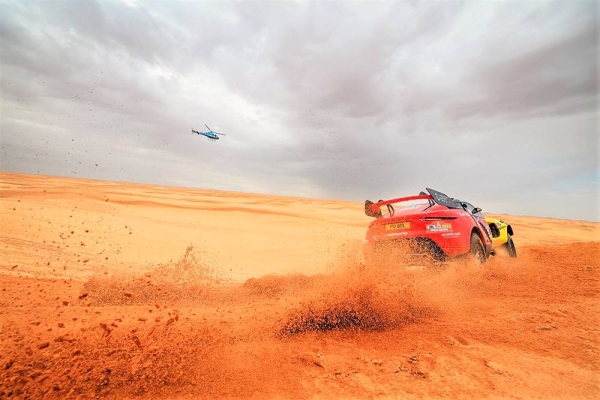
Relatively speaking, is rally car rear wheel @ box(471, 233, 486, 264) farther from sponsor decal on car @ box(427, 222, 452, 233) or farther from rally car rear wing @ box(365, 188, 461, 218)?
sponsor decal on car @ box(427, 222, 452, 233)

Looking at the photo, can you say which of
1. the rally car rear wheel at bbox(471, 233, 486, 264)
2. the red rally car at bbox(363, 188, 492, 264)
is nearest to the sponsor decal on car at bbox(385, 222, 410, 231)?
the red rally car at bbox(363, 188, 492, 264)

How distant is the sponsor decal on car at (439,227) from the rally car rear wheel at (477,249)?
81 cm

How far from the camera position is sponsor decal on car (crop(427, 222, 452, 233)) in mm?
5223

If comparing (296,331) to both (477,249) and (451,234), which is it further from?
(477,249)

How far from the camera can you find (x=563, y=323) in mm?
3719

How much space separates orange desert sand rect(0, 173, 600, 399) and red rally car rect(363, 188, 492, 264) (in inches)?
12.1

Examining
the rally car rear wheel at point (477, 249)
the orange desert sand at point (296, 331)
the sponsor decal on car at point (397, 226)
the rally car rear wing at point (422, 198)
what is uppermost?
the rally car rear wing at point (422, 198)

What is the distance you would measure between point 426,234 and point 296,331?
2839 millimetres

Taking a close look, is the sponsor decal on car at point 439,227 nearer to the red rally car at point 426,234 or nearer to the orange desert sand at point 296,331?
the red rally car at point 426,234

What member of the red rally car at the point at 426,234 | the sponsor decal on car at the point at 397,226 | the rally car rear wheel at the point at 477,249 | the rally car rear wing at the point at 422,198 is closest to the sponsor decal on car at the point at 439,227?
the red rally car at the point at 426,234

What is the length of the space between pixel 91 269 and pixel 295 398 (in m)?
6.72

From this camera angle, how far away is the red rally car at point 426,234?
521cm

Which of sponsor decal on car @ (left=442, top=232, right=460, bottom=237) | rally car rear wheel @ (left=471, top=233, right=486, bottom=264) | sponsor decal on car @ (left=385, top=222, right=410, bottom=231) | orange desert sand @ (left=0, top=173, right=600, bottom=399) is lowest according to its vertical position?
orange desert sand @ (left=0, top=173, right=600, bottom=399)

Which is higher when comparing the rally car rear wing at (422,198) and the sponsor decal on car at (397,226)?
the rally car rear wing at (422,198)
